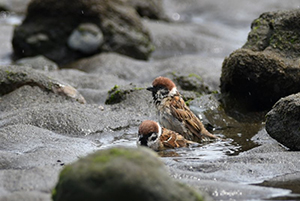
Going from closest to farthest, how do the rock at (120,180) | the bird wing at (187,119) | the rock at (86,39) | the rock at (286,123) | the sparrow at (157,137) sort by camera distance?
the rock at (120,180)
the rock at (286,123)
the sparrow at (157,137)
the bird wing at (187,119)
the rock at (86,39)

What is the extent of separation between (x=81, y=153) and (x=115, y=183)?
2916 mm

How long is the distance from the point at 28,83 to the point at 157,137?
3.21 metres

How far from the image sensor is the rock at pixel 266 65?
8.75m

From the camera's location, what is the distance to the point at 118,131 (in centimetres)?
810

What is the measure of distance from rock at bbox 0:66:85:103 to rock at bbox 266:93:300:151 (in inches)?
140

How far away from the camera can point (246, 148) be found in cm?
733

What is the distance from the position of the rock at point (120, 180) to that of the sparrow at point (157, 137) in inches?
122

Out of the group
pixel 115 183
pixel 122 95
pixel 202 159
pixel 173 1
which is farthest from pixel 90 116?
pixel 173 1

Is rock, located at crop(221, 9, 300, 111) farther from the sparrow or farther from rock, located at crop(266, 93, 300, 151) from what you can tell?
the sparrow

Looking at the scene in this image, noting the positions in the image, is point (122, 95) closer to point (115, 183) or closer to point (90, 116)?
point (90, 116)

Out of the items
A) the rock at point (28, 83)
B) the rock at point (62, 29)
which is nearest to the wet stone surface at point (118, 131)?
the rock at point (28, 83)

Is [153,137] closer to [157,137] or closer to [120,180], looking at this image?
[157,137]

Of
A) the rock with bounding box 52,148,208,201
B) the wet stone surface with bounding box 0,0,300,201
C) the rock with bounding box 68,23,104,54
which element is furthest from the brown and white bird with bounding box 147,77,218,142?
the rock with bounding box 68,23,104,54

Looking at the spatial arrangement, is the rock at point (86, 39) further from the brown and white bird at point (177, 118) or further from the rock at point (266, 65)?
the brown and white bird at point (177, 118)
